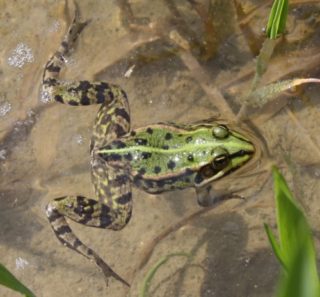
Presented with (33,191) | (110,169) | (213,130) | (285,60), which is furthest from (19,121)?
(285,60)

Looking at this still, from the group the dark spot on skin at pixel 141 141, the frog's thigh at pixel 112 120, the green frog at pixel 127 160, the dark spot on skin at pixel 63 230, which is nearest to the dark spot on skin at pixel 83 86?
the green frog at pixel 127 160

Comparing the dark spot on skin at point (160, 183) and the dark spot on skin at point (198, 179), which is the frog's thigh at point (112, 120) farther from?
the dark spot on skin at point (198, 179)

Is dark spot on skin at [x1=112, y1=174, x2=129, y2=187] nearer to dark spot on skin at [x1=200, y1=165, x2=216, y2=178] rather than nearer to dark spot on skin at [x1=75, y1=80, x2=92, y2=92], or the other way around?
dark spot on skin at [x1=200, y1=165, x2=216, y2=178]

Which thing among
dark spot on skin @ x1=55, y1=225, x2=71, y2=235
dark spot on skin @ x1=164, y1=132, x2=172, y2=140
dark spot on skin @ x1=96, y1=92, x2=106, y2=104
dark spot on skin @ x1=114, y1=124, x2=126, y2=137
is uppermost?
dark spot on skin @ x1=96, y1=92, x2=106, y2=104

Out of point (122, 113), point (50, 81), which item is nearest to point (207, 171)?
point (122, 113)

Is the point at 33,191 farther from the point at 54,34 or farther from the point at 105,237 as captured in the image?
the point at 54,34

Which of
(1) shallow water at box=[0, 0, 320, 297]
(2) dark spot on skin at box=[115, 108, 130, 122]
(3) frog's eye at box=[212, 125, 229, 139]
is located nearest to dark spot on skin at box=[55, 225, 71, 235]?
(1) shallow water at box=[0, 0, 320, 297]
